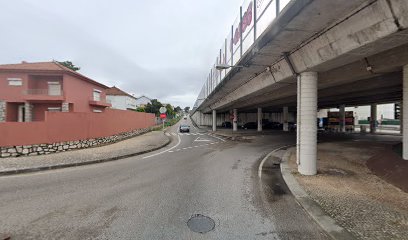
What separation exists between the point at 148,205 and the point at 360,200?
17.3ft

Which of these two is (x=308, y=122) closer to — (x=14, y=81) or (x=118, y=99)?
(x=14, y=81)

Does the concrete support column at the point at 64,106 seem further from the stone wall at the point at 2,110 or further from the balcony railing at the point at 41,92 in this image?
the stone wall at the point at 2,110

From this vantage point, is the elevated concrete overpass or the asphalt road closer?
the asphalt road

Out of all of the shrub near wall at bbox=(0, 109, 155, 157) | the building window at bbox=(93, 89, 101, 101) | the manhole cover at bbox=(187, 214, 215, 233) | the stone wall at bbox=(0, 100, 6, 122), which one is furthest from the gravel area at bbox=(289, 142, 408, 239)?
the stone wall at bbox=(0, 100, 6, 122)

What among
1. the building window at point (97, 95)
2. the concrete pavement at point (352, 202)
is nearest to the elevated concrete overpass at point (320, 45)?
the concrete pavement at point (352, 202)

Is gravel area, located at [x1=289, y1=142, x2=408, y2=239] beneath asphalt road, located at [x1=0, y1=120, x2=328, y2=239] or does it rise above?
above

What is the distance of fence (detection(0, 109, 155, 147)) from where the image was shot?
10.6m

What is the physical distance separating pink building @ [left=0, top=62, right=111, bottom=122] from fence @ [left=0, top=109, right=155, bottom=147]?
831cm

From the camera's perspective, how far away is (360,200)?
4.97 meters

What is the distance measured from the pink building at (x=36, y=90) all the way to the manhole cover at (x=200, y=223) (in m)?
22.4

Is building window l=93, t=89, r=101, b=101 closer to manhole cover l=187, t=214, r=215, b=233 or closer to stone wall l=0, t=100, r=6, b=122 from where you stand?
stone wall l=0, t=100, r=6, b=122

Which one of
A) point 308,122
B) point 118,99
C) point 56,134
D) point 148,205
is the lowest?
point 148,205

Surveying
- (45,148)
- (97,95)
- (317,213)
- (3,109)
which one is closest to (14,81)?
(3,109)

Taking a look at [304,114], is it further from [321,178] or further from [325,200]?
[325,200]
